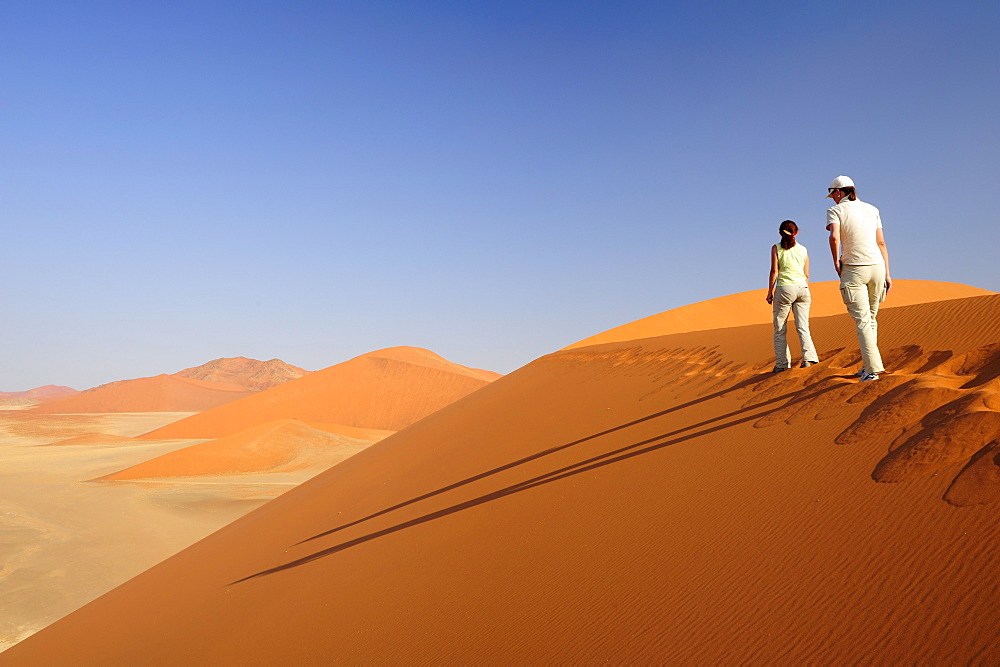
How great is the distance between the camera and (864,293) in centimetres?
598

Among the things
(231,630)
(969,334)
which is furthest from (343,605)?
(969,334)

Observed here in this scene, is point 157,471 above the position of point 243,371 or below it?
below

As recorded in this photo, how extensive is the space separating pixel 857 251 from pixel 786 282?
52.3 inches

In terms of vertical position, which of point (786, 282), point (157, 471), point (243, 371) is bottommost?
point (157, 471)

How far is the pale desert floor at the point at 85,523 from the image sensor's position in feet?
45.6

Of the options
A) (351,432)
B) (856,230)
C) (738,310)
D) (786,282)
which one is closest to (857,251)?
(856,230)

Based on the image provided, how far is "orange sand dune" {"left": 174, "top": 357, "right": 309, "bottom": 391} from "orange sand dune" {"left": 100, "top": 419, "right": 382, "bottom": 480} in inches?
Answer: 5330

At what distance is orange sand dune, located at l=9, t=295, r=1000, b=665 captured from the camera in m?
3.16

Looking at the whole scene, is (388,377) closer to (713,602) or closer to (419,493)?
(419,493)

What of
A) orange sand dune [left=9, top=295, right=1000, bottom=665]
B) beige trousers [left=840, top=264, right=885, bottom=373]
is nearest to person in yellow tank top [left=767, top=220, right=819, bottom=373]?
orange sand dune [left=9, top=295, right=1000, bottom=665]

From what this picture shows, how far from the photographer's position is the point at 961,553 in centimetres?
303

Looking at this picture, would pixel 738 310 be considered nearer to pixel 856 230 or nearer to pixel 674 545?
pixel 856 230

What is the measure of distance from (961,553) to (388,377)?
57503mm

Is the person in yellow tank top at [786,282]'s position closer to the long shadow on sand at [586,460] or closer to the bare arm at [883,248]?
the long shadow on sand at [586,460]
